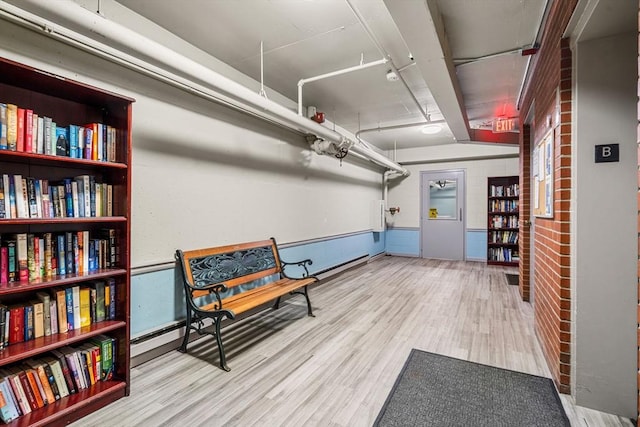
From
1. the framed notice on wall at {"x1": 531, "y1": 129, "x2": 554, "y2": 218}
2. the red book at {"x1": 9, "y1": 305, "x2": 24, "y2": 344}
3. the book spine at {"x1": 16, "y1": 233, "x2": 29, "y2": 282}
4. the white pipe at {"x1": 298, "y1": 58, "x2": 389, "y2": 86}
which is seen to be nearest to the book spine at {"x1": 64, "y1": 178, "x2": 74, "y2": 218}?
the book spine at {"x1": 16, "y1": 233, "x2": 29, "y2": 282}

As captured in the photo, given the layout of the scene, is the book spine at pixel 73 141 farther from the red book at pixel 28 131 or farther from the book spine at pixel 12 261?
the book spine at pixel 12 261

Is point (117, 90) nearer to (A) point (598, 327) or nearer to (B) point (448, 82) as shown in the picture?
(B) point (448, 82)

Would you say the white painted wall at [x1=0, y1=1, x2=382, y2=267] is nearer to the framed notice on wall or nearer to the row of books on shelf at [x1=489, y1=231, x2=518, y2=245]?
the framed notice on wall

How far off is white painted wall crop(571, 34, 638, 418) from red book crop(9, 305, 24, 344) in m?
3.24

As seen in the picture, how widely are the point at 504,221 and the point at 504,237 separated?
1.19ft

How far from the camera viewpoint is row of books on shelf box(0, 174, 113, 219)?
5.27ft

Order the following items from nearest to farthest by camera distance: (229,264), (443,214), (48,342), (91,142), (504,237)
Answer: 1. (48,342)
2. (91,142)
3. (229,264)
4. (504,237)
5. (443,214)

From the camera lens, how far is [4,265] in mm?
1609

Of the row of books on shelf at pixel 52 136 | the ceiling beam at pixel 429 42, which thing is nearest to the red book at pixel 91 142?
the row of books on shelf at pixel 52 136

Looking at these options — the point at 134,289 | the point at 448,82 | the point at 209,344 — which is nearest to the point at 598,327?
the point at 448,82

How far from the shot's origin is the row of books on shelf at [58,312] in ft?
5.27

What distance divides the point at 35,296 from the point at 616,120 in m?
3.61

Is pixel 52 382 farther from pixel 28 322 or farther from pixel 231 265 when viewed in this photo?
pixel 231 265

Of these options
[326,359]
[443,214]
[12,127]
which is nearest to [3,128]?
[12,127]
